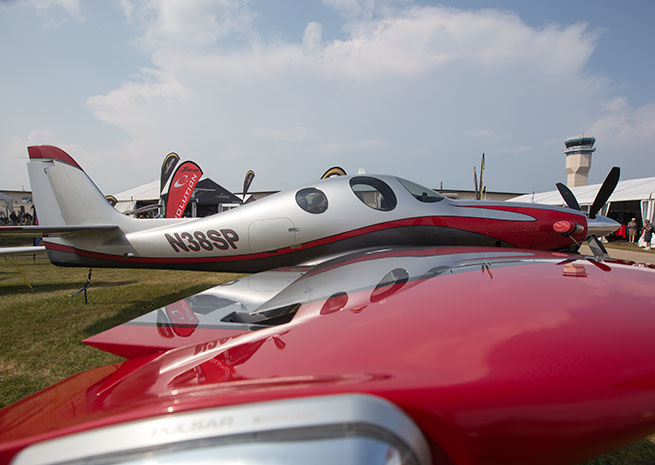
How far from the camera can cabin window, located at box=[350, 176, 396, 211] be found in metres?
3.94

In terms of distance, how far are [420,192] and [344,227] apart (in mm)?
1118

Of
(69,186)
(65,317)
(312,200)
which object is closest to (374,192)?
(312,200)

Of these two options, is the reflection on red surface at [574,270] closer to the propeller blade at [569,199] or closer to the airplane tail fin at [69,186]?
the propeller blade at [569,199]

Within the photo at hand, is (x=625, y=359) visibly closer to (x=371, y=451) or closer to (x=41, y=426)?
(x=371, y=451)

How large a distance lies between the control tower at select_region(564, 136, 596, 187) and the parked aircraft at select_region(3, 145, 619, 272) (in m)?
75.9

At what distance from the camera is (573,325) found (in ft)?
3.73

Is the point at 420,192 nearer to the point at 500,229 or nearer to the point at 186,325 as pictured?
the point at 500,229

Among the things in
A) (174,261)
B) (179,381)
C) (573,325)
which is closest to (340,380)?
(179,381)

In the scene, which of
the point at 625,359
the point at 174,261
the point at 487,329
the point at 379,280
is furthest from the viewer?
the point at 174,261

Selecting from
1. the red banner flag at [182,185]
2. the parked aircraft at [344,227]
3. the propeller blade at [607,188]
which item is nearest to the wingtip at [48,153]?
the parked aircraft at [344,227]

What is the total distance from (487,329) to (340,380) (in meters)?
0.57

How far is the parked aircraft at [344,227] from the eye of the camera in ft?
12.9

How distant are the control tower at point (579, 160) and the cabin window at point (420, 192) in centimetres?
7657

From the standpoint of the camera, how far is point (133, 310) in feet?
18.4
